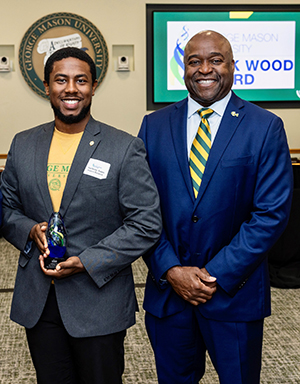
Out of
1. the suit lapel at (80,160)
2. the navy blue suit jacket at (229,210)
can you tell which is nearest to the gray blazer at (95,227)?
the suit lapel at (80,160)

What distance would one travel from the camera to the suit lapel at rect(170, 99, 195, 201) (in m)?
1.58

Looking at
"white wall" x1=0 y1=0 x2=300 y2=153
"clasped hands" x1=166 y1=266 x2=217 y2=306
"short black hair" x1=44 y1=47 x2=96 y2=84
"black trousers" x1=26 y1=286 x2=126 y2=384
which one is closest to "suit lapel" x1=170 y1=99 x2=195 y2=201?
"clasped hands" x1=166 y1=266 x2=217 y2=306

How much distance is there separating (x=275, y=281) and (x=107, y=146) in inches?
99.5

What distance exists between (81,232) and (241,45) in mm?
4524

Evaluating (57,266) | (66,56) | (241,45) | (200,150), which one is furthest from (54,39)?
(57,266)

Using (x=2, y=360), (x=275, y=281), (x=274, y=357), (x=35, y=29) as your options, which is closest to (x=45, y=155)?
(x=2, y=360)

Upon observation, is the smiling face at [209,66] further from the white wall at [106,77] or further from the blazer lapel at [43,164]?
the white wall at [106,77]

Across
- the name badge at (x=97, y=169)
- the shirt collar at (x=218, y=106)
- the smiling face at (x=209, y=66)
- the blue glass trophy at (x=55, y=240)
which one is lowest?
the blue glass trophy at (x=55, y=240)

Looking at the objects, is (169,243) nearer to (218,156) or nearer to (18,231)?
(218,156)

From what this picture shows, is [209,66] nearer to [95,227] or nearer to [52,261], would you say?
[95,227]

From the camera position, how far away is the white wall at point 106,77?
5113mm

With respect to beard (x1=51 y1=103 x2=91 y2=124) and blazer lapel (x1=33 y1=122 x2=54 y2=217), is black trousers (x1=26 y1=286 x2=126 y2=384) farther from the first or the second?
beard (x1=51 y1=103 x2=91 y2=124)

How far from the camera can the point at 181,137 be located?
1.63 m

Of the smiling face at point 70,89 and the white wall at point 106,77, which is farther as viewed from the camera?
the white wall at point 106,77
